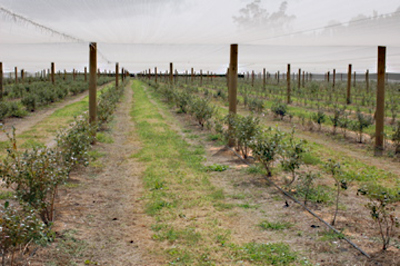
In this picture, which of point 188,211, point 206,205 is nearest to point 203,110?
point 206,205

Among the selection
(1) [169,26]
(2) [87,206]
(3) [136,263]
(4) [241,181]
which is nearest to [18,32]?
(1) [169,26]

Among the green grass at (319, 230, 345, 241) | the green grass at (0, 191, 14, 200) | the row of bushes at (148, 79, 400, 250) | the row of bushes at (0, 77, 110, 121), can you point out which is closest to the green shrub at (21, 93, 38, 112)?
the row of bushes at (0, 77, 110, 121)

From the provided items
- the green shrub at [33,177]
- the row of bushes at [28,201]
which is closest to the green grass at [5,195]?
the row of bushes at [28,201]

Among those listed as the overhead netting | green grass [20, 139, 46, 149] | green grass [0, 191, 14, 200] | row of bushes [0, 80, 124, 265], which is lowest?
green grass [0, 191, 14, 200]

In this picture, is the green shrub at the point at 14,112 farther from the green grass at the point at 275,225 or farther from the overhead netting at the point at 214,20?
the green grass at the point at 275,225

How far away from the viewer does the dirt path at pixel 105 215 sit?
3578 millimetres

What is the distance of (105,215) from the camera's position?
465 cm

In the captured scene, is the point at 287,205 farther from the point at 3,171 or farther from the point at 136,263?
the point at 3,171

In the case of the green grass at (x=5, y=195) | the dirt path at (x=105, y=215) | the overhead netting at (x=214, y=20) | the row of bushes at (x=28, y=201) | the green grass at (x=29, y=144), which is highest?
the overhead netting at (x=214, y=20)

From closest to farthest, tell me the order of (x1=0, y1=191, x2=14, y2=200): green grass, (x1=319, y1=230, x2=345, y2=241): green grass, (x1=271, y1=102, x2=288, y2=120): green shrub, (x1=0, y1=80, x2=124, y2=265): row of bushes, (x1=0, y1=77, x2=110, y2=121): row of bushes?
(x1=0, y1=80, x2=124, y2=265): row of bushes, (x1=319, y1=230, x2=345, y2=241): green grass, (x1=0, y1=191, x2=14, y2=200): green grass, (x1=0, y1=77, x2=110, y2=121): row of bushes, (x1=271, y1=102, x2=288, y2=120): green shrub

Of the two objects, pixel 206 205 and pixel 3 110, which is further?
pixel 3 110

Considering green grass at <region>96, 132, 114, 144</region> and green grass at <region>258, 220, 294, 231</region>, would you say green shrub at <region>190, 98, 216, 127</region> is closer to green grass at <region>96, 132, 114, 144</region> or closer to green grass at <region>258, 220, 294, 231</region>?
green grass at <region>96, 132, 114, 144</region>

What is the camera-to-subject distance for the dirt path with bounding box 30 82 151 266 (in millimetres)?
3578

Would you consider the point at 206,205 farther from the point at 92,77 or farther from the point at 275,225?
the point at 92,77
